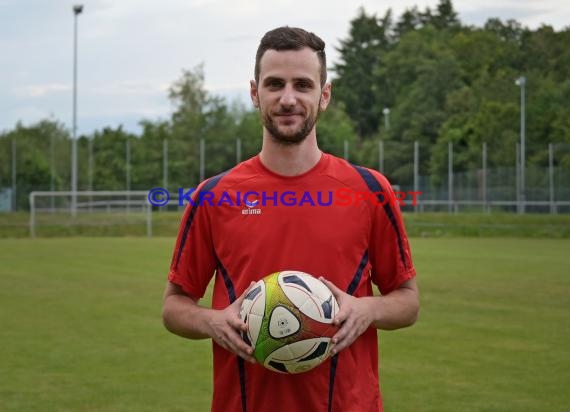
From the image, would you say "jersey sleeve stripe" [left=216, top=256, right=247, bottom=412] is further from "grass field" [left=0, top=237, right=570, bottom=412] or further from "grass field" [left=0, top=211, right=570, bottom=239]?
"grass field" [left=0, top=211, right=570, bottom=239]

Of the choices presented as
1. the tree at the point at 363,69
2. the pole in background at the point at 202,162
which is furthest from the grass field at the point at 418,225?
the tree at the point at 363,69

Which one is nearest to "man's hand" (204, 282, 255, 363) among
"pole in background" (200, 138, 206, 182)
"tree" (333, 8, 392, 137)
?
"pole in background" (200, 138, 206, 182)

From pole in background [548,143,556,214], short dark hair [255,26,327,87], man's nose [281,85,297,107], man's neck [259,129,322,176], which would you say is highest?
pole in background [548,143,556,214]

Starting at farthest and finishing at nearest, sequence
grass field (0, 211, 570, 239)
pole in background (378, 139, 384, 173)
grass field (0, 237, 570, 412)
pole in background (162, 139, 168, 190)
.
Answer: pole in background (378, 139, 384, 173)
pole in background (162, 139, 168, 190)
grass field (0, 211, 570, 239)
grass field (0, 237, 570, 412)

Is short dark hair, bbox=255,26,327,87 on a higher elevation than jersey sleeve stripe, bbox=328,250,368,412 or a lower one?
higher

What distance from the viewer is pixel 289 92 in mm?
3186

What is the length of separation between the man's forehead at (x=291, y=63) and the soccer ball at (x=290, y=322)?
69cm

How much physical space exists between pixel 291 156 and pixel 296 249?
0.33 metres

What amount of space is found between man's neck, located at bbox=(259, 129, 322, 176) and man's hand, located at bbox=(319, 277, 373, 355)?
0.42 metres

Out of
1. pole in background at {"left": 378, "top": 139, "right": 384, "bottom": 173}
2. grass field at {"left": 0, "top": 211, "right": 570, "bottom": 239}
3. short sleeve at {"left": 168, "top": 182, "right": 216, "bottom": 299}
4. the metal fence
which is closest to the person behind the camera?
short sleeve at {"left": 168, "top": 182, "right": 216, "bottom": 299}

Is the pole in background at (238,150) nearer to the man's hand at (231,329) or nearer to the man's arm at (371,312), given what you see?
the man's arm at (371,312)

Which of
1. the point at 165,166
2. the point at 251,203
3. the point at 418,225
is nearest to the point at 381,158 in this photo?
the point at 165,166

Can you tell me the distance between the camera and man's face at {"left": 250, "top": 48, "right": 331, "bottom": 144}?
10.5 feet

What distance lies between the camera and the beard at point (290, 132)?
3.21 metres
